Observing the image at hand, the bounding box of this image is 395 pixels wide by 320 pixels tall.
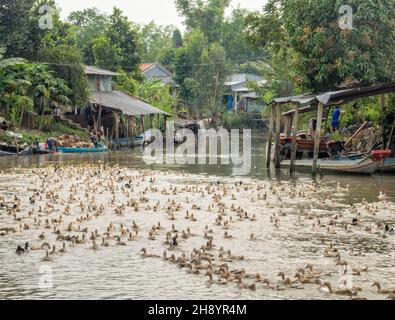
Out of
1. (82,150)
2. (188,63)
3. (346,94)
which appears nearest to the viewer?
(346,94)

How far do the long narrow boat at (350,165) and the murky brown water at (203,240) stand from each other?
3.18ft

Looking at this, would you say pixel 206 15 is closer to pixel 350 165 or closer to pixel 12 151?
pixel 12 151

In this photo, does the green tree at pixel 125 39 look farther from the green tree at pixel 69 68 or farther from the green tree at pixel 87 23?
the green tree at pixel 87 23

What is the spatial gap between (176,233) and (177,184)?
32.7ft

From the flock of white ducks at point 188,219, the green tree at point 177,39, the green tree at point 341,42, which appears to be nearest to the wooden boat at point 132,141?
the green tree at point 341,42

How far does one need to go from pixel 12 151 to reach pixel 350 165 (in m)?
20.2

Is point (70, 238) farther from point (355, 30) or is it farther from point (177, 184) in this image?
point (355, 30)

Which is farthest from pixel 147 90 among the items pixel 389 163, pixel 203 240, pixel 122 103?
pixel 203 240

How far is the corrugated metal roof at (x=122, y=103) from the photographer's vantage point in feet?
162

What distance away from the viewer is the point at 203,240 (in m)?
16.0

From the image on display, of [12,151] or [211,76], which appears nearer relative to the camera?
[12,151]

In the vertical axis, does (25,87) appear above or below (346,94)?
above

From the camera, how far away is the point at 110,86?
5762 centimetres

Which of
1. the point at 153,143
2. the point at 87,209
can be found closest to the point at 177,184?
the point at 87,209
